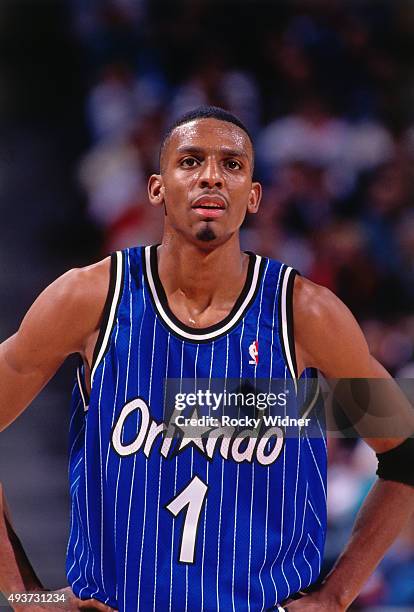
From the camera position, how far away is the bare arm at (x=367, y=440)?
226 cm

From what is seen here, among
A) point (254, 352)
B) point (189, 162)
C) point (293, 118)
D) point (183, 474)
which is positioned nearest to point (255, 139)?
point (293, 118)

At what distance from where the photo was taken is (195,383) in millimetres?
2230

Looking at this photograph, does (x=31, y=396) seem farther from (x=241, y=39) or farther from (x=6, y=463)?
(x=241, y=39)

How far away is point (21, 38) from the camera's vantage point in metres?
3.31

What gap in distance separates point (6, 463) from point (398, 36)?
2.07 metres

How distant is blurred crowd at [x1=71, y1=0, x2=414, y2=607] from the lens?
137 inches

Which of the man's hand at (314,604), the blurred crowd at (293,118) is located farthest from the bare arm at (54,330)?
the blurred crowd at (293,118)

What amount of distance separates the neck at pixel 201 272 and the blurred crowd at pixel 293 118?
1259 mm

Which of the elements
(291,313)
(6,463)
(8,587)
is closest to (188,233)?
(291,313)

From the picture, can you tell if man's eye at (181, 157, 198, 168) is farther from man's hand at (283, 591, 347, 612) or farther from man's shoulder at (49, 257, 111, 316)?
man's hand at (283, 591, 347, 612)

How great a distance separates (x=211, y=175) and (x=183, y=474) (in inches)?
26.9

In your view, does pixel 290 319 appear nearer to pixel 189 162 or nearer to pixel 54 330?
pixel 189 162
